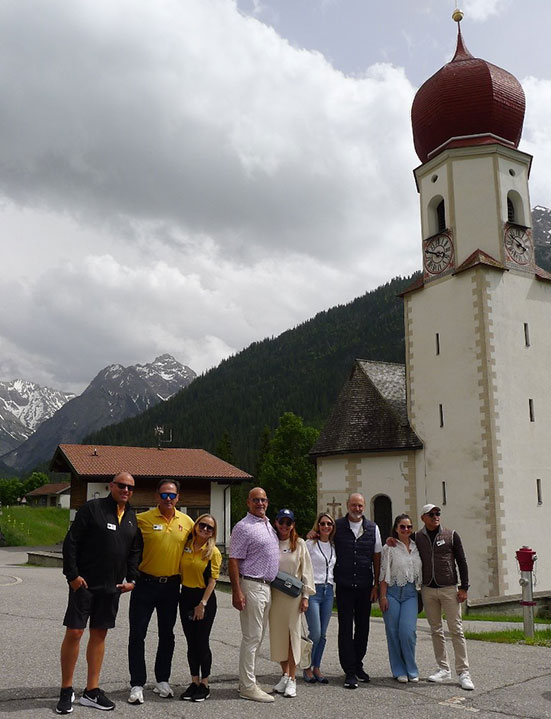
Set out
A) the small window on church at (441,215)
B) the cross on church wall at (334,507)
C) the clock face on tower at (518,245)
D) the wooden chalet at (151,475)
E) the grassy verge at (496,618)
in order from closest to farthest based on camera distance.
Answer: the grassy verge at (496,618), the clock face on tower at (518,245), the cross on church wall at (334,507), the small window on church at (441,215), the wooden chalet at (151,475)

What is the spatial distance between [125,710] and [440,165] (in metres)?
21.8

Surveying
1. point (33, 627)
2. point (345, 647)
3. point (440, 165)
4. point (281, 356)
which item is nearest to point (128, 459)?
point (440, 165)


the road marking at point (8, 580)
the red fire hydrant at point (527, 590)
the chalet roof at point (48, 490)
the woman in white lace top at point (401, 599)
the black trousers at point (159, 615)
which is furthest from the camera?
the chalet roof at point (48, 490)

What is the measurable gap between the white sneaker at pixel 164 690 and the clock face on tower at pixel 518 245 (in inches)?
762

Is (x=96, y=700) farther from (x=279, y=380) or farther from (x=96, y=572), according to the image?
(x=279, y=380)

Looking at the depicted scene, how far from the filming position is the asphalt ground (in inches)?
233

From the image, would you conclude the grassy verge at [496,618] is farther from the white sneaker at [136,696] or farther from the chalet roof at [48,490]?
the chalet roof at [48,490]

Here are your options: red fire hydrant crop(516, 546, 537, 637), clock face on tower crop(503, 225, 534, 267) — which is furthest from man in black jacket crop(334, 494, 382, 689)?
clock face on tower crop(503, 225, 534, 267)

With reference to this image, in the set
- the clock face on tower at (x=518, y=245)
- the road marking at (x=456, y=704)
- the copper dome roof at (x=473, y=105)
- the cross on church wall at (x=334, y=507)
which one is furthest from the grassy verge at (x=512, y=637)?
the copper dome roof at (x=473, y=105)

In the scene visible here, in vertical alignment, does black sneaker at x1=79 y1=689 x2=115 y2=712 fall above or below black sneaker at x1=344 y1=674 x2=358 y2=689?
above

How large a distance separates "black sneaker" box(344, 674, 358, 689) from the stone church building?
1405 cm

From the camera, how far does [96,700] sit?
587 centimetres

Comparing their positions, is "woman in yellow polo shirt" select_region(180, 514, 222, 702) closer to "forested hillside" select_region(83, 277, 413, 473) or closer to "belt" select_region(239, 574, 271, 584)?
"belt" select_region(239, 574, 271, 584)

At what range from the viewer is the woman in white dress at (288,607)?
267 inches
